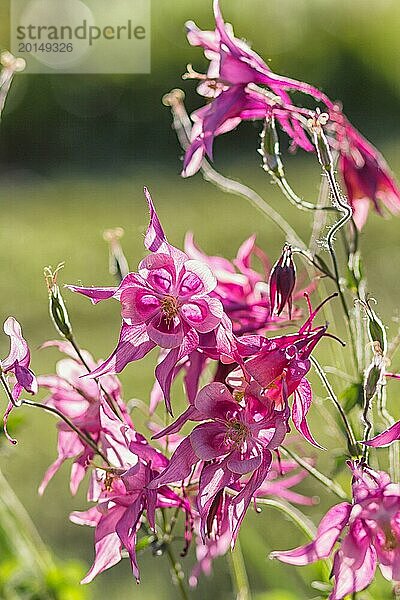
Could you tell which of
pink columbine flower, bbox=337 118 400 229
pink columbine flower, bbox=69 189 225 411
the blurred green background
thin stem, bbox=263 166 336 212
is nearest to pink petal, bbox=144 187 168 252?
pink columbine flower, bbox=69 189 225 411

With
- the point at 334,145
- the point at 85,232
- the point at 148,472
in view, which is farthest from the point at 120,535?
the point at 85,232

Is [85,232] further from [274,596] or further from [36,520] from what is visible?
[274,596]

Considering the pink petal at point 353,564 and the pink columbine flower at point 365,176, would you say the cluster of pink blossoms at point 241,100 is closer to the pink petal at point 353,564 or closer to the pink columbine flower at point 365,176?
the pink columbine flower at point 365,176

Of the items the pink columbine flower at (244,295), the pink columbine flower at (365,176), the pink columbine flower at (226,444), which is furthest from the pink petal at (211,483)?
the pink columbine flower at (365,176)

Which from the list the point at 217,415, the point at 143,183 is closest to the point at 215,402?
the point at 217,415

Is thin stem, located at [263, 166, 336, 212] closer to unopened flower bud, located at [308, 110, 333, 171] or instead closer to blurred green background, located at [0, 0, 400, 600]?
unopened flower bud, located at [308, 110, 333, 171]

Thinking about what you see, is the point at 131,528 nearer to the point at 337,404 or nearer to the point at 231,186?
the point at 337,404
